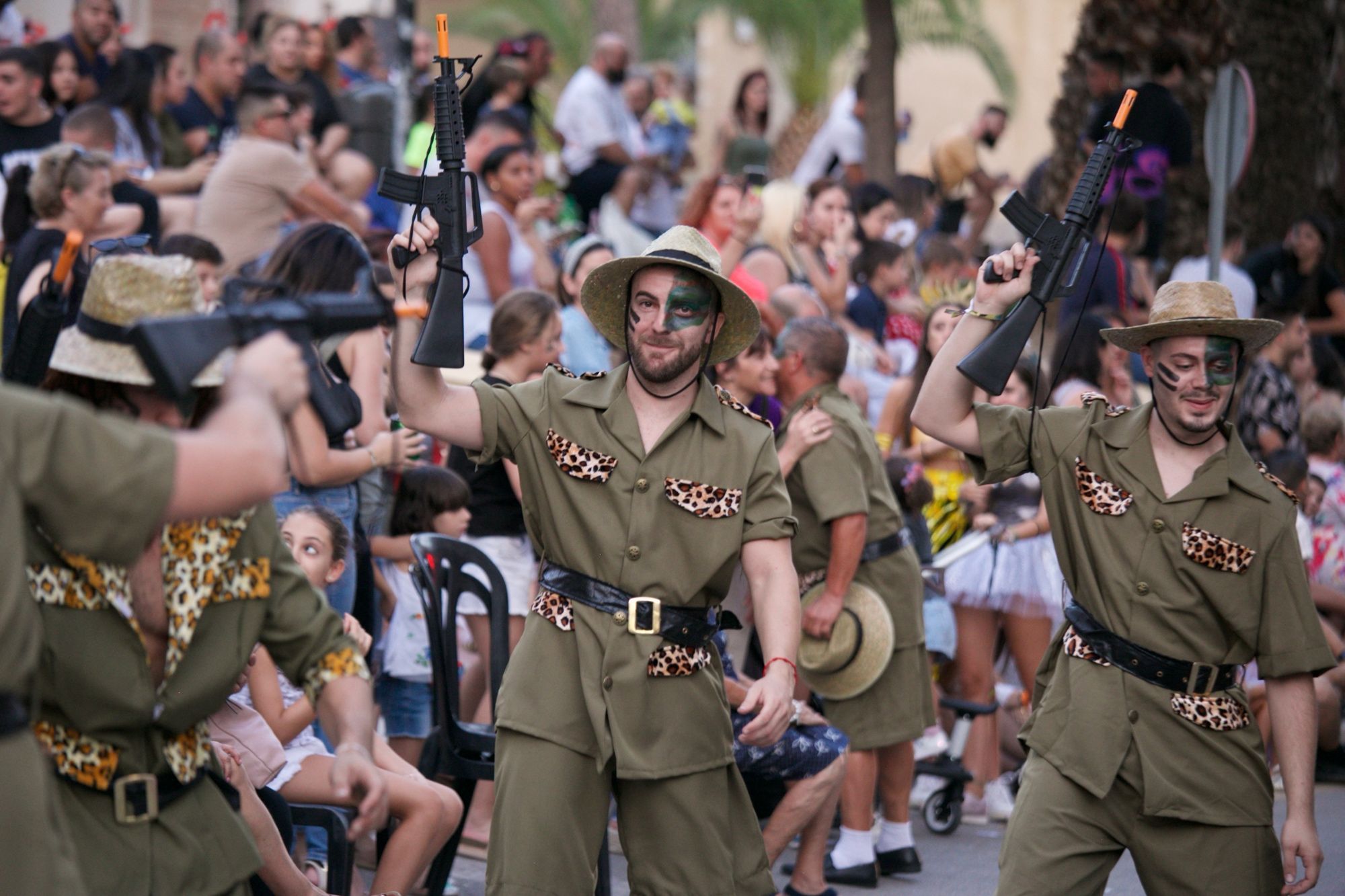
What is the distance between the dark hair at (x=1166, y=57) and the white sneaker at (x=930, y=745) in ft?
24.8

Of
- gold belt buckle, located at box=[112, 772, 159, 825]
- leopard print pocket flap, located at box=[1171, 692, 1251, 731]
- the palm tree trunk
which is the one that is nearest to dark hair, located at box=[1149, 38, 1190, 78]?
the palm tree trunk

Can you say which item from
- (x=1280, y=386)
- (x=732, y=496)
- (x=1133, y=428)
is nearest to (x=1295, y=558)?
(x=1133, y=428)

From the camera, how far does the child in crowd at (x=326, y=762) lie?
5308 mm

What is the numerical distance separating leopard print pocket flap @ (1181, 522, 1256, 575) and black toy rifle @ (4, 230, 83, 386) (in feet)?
10.9

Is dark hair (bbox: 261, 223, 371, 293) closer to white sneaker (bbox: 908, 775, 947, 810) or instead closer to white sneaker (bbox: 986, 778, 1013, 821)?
white sneaker (bbox: 908, 775, 947, 810)

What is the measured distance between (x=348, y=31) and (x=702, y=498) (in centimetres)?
1051

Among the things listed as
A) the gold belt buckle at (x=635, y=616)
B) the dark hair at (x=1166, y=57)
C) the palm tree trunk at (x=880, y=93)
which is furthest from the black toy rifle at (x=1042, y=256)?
the palm tree trunk at (x=880, y=93)

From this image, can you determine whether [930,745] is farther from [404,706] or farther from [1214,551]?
[1214,551]

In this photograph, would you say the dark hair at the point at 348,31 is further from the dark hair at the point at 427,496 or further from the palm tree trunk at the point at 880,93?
the dark hair at the point at 427,496

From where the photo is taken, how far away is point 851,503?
654 cm

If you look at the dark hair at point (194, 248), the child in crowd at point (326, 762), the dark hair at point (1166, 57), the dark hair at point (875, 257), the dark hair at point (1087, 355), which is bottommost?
the child in crowd at point (326, 762)

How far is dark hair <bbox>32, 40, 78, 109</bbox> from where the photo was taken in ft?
33.9

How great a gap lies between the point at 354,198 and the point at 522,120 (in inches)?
64.6

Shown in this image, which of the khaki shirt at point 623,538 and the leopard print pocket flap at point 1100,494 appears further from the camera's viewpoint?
the leopard print pocket flap at point 1100,494
